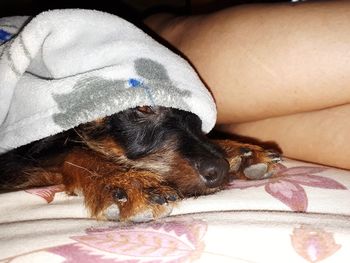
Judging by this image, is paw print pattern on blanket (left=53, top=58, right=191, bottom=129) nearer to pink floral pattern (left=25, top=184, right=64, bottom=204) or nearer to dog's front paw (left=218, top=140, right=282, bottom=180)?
pink floral pattern (left=25, top=184, right=64, bottom=204)

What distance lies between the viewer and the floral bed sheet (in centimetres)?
90

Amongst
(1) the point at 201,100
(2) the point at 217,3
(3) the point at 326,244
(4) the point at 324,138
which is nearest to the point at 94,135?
(1) the point at 201,100

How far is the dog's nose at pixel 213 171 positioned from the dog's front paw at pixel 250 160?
144 mm

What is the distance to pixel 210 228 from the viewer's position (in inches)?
38.9

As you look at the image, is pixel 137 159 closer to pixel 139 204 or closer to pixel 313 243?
pixel 139 204

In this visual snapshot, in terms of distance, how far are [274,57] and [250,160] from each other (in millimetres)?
410

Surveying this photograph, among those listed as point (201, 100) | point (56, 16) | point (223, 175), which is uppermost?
point (56, 16)

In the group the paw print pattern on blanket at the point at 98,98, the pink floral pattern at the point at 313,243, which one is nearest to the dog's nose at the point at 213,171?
the paw print pattern on blanket at the point at 98,98

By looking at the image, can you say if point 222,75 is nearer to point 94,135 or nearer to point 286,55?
point 286,55

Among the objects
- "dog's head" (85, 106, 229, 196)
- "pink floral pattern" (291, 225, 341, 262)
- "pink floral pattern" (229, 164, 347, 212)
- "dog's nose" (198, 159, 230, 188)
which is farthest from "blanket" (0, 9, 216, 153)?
"pink floral pattern" (291, 225, 341, 262)

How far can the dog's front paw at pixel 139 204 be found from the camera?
123 cm

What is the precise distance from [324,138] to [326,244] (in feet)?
2.38

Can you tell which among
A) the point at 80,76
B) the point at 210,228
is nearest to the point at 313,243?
the point at 210,228

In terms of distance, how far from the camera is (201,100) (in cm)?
152
